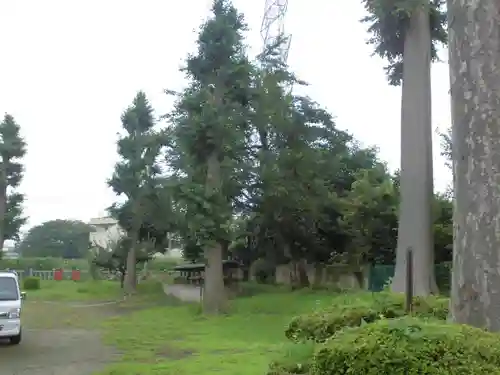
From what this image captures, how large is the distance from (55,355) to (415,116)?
53.3ft

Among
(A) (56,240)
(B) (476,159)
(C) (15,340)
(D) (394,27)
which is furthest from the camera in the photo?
(A) (56,240)

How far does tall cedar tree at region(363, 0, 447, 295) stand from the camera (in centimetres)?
2334

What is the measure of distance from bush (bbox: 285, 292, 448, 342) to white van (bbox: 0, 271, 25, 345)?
25.6 ft

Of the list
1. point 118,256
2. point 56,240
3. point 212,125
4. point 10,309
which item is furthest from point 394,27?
point 56,240

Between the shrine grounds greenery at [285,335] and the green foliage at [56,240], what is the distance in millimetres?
52760

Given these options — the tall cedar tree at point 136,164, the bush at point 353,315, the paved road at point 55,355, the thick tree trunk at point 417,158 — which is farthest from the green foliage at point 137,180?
the bush at point 353,315

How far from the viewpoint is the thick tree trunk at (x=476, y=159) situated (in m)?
5.99

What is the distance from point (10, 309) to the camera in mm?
13875

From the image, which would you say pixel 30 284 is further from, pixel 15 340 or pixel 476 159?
pixel 476 159

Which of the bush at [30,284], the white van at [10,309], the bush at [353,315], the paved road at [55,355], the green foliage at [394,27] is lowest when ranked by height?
the paved road at [55,355]

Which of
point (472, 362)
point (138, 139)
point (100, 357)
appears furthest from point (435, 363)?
point (138, 139)

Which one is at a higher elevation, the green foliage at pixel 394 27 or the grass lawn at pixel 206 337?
the green foliage at pixel 394 27

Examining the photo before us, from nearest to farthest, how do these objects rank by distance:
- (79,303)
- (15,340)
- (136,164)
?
(15,340) → (79,303) → (136,164)

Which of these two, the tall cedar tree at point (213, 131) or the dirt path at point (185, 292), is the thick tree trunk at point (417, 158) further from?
the dirt path at point (185, 292)
